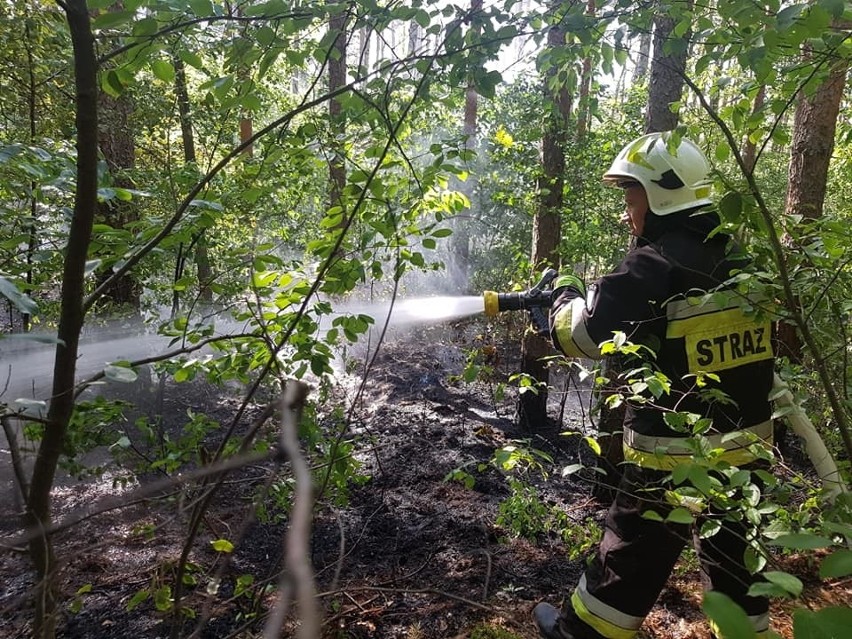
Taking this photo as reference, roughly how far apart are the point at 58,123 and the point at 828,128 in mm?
7244

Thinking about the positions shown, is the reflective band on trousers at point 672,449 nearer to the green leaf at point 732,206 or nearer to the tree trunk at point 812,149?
the green leaf at point 732,206

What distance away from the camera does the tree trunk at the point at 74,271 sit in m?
1.11

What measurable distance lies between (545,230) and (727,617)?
17.3ft

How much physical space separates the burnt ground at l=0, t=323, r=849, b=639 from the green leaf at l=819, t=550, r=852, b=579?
1004 mm

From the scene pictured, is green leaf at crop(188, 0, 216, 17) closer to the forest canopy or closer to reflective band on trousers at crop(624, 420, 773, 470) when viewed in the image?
the forest canopy

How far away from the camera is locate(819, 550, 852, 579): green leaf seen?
0.60 m

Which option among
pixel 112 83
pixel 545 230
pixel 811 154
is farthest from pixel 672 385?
pixel 811 154

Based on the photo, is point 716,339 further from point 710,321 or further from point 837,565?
point 837,565

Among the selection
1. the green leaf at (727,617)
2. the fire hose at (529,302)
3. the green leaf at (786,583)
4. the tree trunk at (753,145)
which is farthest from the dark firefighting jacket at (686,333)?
the green leaf at (727,617)

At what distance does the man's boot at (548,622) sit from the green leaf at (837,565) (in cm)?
202

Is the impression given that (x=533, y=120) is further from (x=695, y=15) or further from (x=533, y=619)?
(x=533, y=619)

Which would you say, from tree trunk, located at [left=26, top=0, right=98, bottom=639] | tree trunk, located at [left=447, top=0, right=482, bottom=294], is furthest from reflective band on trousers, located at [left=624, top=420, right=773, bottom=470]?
tree trunk, located at [left=447, top=0, right=482, bottom=294]

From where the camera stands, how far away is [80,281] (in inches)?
47.4

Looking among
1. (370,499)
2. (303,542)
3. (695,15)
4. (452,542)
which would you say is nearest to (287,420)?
(303,542)
